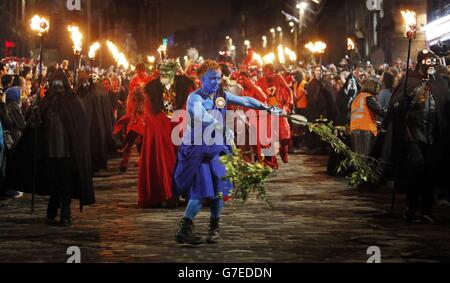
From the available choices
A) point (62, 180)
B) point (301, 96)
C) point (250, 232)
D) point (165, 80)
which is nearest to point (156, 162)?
point (165, 80)

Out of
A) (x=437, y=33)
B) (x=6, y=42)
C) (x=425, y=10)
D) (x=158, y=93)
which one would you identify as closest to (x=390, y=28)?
(x=425, y=10)

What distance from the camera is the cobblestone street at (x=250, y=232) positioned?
35.2ft

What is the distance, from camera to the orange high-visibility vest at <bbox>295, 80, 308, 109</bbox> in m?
30.5

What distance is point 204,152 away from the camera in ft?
37.4

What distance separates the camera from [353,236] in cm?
1216

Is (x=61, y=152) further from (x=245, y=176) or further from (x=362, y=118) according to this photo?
(x=362, y=118)

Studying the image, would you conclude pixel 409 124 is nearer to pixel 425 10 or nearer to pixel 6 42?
pixel 425 10

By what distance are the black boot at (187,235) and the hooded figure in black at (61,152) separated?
7.73 feet

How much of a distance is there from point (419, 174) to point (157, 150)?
427cm

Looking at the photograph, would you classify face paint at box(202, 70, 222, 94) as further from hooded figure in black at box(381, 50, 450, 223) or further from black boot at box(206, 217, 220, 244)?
hooded figure in black at box(381, 50, 450, 223)

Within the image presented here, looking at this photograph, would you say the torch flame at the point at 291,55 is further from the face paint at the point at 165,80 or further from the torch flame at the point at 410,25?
the torch flame at the point at 410,25

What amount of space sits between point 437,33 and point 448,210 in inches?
641

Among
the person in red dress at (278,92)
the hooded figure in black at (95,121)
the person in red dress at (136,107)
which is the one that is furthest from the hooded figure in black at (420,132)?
the person in red dress at (278,92)

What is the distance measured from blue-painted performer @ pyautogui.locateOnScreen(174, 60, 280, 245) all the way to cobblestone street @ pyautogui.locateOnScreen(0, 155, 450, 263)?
0.45m
